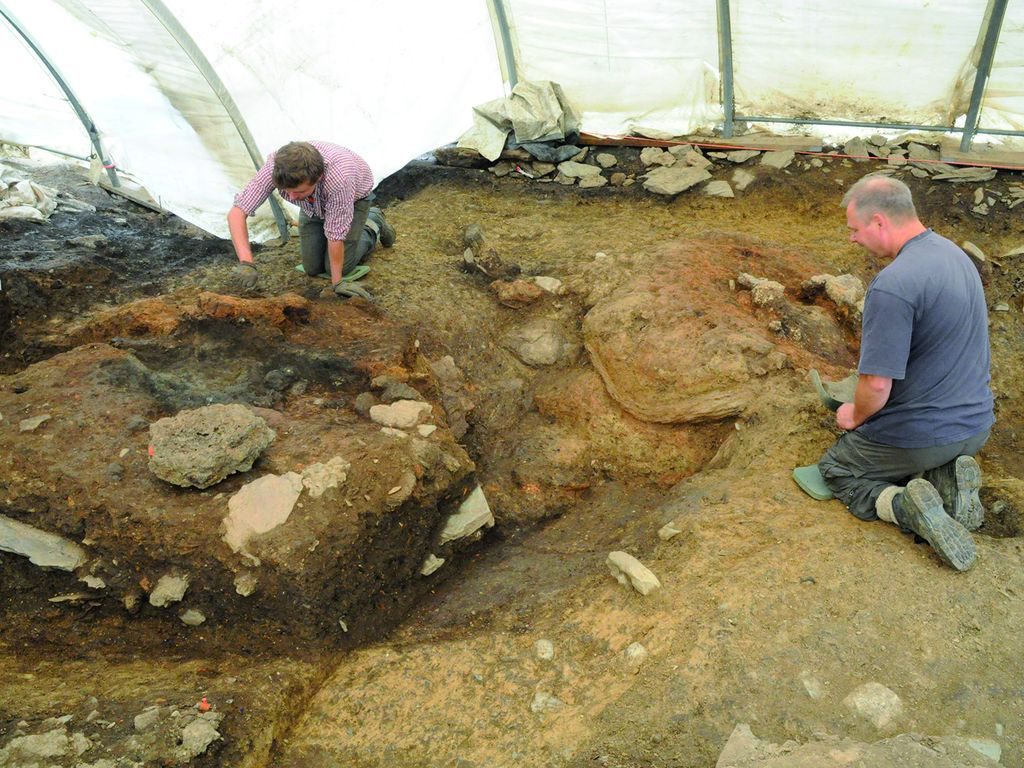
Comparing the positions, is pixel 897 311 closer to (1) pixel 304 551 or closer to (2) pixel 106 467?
(1) pixel 304 551

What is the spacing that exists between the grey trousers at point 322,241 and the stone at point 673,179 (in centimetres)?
270

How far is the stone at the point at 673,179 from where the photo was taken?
666 cm

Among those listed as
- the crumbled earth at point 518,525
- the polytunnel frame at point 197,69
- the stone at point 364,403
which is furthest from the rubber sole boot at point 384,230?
the stone at point 364,403

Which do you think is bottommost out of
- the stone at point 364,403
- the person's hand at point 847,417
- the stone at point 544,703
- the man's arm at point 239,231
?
the stone at point 544,703

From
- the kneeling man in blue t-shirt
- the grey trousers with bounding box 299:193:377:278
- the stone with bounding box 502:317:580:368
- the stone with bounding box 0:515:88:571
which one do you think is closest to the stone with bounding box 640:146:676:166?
the stone with bounding box 502:317:580:368

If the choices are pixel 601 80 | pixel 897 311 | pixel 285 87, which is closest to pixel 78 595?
pixel 897 311

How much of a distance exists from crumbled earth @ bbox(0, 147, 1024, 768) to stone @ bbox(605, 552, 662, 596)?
52mm

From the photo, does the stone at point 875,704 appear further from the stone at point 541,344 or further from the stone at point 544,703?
the stone at point 541,344

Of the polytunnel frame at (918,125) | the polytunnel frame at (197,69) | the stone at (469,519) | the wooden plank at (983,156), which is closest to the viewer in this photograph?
the stone at (469,519)

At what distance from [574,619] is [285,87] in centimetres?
499

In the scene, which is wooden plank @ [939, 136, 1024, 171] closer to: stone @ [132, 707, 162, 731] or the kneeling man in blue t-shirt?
the kneeling man in blue t-shirt

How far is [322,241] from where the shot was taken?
5336 mm

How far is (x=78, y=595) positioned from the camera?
318 cm

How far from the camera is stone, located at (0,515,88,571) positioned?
3.18 meters
